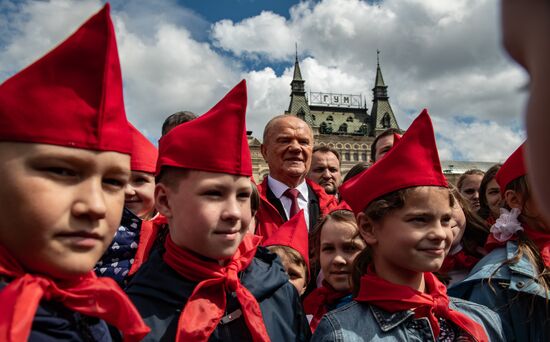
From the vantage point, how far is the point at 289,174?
486 centimetres

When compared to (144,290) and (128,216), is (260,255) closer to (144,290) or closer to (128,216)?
(144,290)

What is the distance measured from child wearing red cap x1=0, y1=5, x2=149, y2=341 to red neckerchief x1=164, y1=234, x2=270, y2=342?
460 mm

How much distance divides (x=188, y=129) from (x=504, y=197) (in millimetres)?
2402

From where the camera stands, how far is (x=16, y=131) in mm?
1457

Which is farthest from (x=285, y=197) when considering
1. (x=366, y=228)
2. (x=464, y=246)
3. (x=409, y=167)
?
(x=409, y=167)

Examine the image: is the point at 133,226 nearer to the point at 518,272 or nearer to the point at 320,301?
the point at 320,301

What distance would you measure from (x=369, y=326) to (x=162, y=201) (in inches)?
49.6

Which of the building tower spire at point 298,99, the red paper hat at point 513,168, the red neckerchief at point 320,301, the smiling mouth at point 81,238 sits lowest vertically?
the red neckerchief at point 320,301

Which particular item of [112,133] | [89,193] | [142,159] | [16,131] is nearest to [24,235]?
[89,193]

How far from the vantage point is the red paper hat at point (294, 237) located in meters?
3.68

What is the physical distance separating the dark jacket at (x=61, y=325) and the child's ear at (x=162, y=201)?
2.64ft

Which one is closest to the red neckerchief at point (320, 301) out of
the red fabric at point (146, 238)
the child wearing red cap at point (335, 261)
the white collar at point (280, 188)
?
the child wearing red cap at point (335, 261)

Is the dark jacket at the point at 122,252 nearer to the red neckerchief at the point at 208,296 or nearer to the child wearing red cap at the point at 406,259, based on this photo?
the red neckerchief at the point at 208,296

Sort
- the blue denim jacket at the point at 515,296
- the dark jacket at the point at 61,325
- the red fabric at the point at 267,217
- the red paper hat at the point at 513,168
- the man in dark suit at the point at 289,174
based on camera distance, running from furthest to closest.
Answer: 1. the man in dark suit at the point at 289,174
2. the red fabric at the point at 267,217
3. the red paper hat at the point at 513,168
4. the blue denim jacket at the point at 515,296
5. the dark jacket at the point at 61,325
